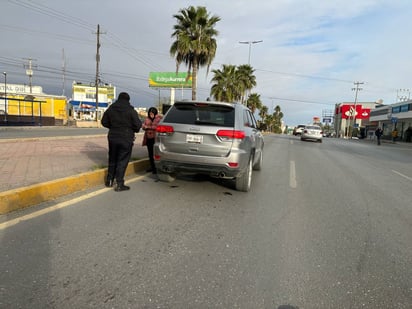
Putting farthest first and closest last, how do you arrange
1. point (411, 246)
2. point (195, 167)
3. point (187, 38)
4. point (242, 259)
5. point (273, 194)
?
point (187, 38) < point (273, 194) < point (195, 167) < point (411, 246) < point (242, 259)

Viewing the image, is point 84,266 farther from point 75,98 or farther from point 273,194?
point 75,98

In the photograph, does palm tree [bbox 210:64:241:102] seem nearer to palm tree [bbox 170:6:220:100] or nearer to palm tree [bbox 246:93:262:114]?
palm tree [bbox 170:6:220:100]

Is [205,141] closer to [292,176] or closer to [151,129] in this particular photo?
[151,129]

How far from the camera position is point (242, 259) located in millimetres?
3305

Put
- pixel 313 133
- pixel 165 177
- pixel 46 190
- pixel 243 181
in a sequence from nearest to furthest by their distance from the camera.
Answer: pixel 46 190
pixel 243 181
pixel 165 177
pixel 313 133

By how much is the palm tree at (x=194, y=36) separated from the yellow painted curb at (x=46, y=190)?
666 inches

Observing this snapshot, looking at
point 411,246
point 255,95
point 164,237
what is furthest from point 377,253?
point 255,95

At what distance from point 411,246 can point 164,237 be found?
315 cm

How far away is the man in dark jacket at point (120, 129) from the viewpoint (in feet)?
18.7

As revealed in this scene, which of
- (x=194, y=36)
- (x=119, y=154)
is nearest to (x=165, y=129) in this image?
(x=119, y=154)

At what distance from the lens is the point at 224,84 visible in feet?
119

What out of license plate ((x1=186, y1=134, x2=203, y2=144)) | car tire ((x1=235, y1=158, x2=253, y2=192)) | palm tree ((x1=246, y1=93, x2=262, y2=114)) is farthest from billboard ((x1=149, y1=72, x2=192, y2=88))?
license plate ((x1=186, y1=134, x2=203, y2=144))

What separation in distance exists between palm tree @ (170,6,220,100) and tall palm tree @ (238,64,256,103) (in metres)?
16.0

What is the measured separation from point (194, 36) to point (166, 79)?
164ft
